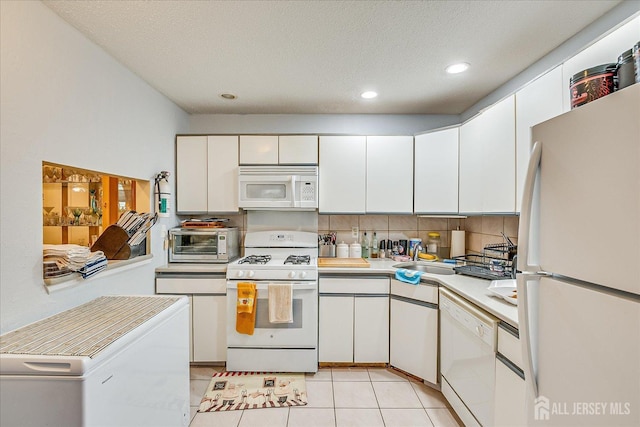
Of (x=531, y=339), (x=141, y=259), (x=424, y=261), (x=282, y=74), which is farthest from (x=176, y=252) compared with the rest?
(x=531, y=339)

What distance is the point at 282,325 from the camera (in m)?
2.50

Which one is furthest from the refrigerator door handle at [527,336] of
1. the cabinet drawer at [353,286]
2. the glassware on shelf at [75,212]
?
the glassware on shelf at [75,212]

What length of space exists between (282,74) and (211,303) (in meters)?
1.94

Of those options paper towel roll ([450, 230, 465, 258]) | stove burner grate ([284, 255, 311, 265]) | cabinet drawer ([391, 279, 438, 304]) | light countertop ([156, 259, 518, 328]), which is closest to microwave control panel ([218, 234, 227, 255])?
light countertop ([156, 259, 518, 328])

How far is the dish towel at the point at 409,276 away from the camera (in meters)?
2.36

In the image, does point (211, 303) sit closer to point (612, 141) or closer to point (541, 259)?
point (541, 259)

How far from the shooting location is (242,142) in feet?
9.46

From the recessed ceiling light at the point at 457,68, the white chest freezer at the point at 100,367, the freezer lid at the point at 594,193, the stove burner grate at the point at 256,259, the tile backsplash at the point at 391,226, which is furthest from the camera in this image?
the tile backsplash at the point at 391,226

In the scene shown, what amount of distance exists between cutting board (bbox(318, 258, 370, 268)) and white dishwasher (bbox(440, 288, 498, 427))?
0.74 m

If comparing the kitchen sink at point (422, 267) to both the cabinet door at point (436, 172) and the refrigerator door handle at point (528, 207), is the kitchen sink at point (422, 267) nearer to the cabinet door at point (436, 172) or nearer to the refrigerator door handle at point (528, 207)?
the cabinet door at point (436, 172)

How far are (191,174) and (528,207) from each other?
2734 mm

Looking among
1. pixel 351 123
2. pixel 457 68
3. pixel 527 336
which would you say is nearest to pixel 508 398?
pixel 527 336

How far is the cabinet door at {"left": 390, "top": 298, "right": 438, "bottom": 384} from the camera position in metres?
2.29

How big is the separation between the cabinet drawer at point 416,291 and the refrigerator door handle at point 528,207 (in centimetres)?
138
